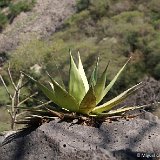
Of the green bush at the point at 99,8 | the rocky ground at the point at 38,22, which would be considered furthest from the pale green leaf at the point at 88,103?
A: the green bush at the point at 99,8

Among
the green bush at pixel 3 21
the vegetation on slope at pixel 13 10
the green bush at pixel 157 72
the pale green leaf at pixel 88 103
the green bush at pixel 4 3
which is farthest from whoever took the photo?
the green bush at pixel 4 3

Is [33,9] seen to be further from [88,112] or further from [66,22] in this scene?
[88,112]

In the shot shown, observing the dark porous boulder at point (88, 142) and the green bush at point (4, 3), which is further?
the green bush at point (4, 3)

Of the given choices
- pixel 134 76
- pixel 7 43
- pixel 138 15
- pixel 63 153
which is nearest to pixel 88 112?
pixel 63 153

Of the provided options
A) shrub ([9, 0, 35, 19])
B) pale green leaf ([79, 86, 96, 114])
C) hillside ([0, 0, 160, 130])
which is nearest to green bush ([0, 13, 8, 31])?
hillside ([0, 0, 160, 130])

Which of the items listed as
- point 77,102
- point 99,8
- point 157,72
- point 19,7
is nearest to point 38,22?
point 19,7

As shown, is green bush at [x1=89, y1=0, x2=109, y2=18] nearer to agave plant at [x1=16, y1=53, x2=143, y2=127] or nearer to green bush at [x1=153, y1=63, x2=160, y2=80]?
green bush at [x1=153, y1=63, x2=160, y2=80]

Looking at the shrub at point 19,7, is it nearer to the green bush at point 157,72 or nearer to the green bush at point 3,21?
the green bush at point 3,21
